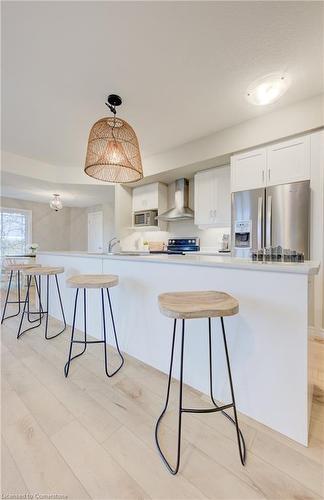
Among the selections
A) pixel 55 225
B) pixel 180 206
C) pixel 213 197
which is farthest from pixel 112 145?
pixel 55 225

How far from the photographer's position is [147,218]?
4035 mm

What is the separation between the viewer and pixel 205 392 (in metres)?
1.41

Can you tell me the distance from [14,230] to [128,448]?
20.9 feet

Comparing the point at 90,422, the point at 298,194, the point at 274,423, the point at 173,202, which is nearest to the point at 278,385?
the point at 274,423

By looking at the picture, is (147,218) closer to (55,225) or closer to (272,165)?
(272,165)

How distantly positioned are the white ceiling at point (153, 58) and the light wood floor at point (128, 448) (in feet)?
8.52

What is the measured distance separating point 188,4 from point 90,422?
2.69 metres

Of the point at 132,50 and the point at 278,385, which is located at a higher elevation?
the point at 132,50

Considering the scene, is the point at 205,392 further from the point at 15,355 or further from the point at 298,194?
the point at 298,194

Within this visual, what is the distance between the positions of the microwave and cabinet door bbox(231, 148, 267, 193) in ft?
5.48

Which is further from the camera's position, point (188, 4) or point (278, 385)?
Result: point (188, 4)

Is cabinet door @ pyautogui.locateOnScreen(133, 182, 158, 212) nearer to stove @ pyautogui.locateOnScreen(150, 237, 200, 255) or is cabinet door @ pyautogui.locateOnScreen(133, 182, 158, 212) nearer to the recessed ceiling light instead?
stove @ pyautogui.locateOnScreen(150, 237, 200, 255)

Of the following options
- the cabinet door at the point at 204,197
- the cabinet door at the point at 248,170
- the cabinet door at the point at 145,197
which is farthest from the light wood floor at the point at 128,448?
the cabinet door at the point at 145,197

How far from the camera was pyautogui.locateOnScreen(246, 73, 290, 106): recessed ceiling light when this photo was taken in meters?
1.98
